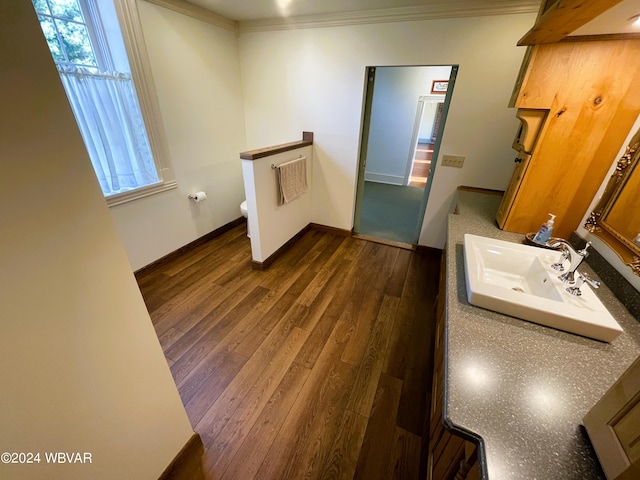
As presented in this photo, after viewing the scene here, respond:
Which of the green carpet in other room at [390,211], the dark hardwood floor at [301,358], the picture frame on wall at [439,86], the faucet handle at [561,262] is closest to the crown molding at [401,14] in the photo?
the faucet handle at [561,262]

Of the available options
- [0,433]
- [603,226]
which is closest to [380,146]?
[603,226]

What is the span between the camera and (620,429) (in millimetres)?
499

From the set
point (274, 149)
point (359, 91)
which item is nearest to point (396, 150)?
point (359, 91)

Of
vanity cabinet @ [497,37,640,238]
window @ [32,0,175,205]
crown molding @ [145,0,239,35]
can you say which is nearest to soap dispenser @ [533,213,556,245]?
vanity cabinet @ [497,37,640,238]

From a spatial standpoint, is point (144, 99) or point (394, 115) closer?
point (144, 99)

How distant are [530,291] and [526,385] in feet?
2.15

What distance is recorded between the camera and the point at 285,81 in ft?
9.28

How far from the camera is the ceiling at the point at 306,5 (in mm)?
1999

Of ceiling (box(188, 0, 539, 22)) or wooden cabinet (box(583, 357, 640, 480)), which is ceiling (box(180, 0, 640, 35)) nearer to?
ceiling (box(188, 0, 539, 22))

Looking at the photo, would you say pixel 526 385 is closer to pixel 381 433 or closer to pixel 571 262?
pixel 571 262

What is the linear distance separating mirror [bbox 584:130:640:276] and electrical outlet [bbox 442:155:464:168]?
137 centimetres

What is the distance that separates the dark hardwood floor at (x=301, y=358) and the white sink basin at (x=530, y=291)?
838mm

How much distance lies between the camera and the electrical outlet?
247 centimetres

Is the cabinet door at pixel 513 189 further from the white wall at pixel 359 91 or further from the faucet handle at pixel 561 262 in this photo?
the white wall at pixel 359 91
